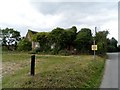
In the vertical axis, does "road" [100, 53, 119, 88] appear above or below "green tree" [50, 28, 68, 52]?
below

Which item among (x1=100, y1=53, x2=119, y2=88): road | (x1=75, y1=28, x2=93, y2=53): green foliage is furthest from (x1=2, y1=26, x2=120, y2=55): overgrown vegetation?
(x1=100, y1=53, x2=119, y2=88): road

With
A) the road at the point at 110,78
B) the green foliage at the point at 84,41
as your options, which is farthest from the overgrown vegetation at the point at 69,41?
the road at the point at 110,78

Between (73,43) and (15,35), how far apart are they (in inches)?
872

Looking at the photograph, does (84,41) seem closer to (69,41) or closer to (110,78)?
(69,41)

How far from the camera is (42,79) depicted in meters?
10.7

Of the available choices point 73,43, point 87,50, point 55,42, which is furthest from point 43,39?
point 87,50

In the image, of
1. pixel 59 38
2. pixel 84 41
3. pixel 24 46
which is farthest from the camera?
pixel 24 46

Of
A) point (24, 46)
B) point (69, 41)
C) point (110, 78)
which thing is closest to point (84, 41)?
point (69, 41)

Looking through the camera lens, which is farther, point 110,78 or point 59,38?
point 59,38

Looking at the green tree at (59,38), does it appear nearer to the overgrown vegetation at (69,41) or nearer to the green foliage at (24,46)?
the overgrown vegetation at (69,41)

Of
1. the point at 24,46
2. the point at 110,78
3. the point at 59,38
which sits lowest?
the point at 110,78

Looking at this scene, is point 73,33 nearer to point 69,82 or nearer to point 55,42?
point 55,42

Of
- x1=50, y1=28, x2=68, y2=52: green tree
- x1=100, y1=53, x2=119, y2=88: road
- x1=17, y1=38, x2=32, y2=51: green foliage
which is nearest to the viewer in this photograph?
x1=100, y1=53, x2=119, y2=88: road

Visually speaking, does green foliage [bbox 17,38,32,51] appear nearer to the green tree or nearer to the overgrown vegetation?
the overgrown vegetation
